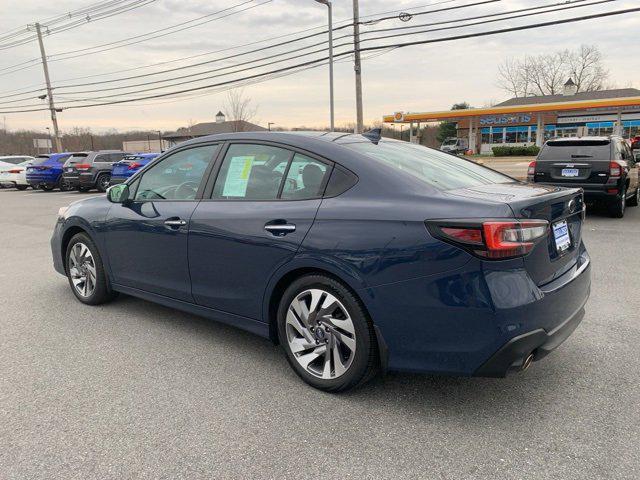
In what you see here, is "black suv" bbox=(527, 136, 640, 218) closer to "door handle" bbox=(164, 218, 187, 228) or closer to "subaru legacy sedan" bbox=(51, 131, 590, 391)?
"subaru legacy sedan" bbox=(51, 131, 590, 391)

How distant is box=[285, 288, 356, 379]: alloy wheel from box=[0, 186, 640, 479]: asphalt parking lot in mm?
178

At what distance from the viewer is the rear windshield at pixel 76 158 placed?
2106 cm

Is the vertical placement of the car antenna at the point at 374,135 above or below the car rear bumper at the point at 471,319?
above

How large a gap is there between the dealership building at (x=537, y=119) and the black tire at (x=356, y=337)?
130ft

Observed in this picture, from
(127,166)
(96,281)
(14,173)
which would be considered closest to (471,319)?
(96,281)

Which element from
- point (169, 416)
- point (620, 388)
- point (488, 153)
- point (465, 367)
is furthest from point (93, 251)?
point (488, 153)

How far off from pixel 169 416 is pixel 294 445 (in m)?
0.77

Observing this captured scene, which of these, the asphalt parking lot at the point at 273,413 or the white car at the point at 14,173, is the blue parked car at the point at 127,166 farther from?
the asphalt parking lot at the point at 273,413

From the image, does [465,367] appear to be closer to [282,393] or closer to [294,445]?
[294,445]

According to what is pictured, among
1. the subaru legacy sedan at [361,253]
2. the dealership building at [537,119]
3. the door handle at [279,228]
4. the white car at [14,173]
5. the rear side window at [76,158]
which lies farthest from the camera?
the dealership building at [537,119]

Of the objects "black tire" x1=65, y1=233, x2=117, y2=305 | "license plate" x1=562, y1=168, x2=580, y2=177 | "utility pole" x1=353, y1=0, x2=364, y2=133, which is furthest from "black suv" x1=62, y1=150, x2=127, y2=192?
"license plate" x1=562, y1=168, x2=580, y2=177

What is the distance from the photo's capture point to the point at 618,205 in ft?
31.7

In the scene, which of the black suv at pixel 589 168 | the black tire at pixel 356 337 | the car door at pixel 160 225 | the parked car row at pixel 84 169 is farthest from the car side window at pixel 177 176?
the parked car row at pixel 84 169

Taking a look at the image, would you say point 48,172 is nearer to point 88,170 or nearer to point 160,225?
point 88,170
